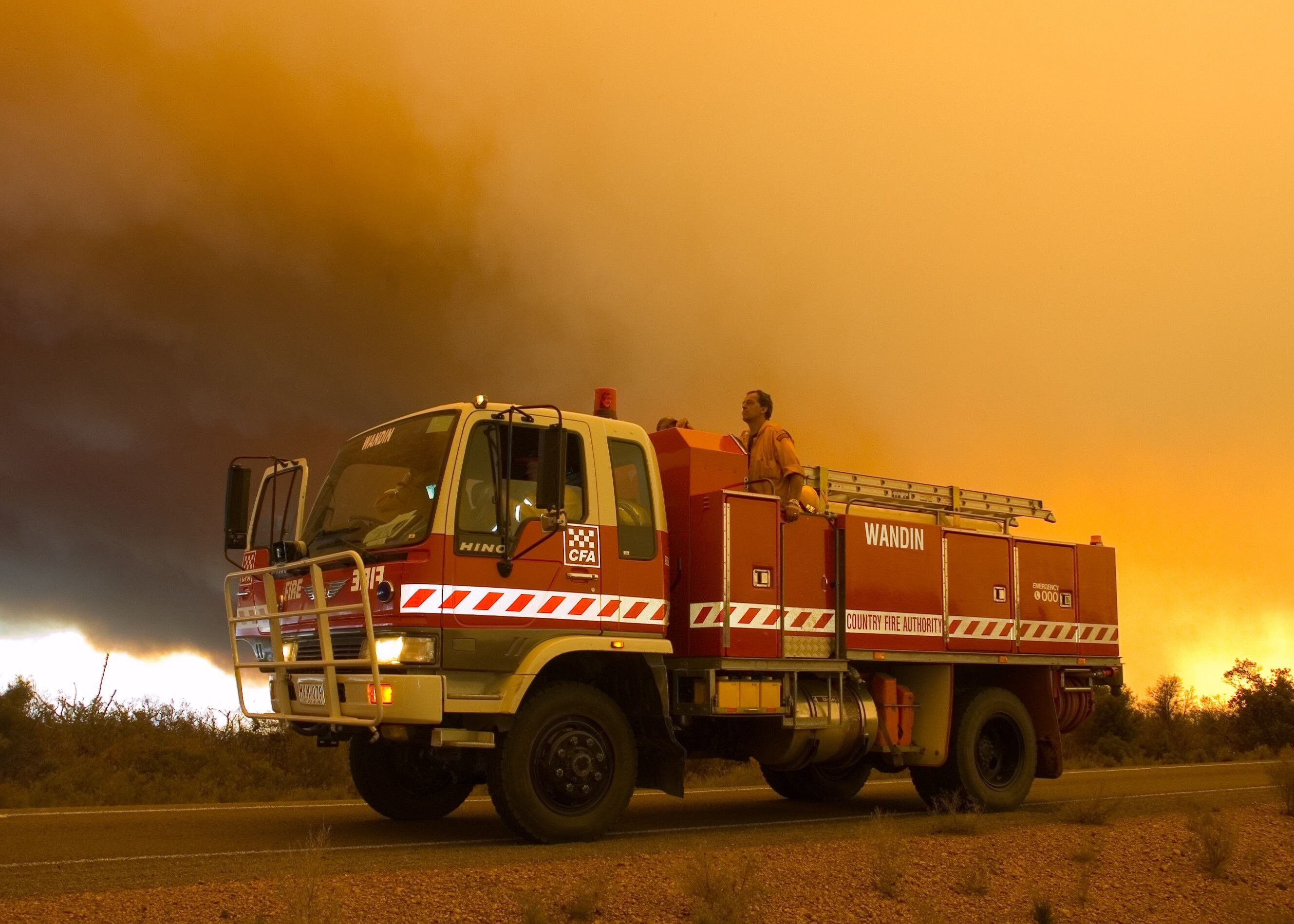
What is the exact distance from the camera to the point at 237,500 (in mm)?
10234

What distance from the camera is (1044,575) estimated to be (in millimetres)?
13852

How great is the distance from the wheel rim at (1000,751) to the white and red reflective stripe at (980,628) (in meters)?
0.82

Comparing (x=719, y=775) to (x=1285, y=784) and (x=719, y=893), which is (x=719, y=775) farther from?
(x=719, y=893)

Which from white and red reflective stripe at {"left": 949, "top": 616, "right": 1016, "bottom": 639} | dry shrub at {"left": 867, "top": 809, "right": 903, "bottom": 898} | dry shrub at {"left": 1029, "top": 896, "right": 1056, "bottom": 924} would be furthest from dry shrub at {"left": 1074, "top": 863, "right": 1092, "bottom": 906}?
white and red reflective stripe at {"left": 949, "top": 616, "right": 1016, "bottom": 639}

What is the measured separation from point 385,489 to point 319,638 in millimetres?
1217

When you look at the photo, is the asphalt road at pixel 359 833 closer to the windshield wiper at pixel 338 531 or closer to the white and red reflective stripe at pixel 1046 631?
the white and red reflective stripe at pixel 1046 631

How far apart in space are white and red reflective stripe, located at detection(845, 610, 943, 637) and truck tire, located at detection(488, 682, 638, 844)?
9.53 feet

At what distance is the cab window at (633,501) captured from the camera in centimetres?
1004

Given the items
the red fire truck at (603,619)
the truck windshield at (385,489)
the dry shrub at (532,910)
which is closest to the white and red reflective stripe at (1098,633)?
the red fire truck at (603,619)

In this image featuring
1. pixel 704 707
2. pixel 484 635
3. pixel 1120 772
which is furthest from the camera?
pixel 1120 772

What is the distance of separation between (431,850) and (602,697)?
1.64 metres

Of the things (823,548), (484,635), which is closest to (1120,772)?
(823,548)

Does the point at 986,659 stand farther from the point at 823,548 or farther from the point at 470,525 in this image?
the point at 470,525

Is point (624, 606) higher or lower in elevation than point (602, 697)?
higher
